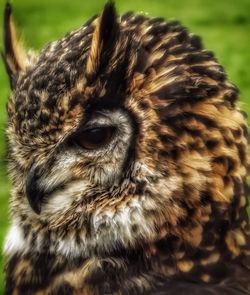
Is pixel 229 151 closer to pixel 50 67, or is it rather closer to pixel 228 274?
pixel 228 274

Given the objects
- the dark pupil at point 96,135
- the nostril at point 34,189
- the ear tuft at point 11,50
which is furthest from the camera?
the ear tuft at point 11,50

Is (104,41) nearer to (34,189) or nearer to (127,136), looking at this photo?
(127,136)

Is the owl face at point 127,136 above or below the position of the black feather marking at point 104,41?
below

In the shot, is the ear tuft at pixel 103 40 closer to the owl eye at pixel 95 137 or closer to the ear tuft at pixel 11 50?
the owl eye at pixel 95 137

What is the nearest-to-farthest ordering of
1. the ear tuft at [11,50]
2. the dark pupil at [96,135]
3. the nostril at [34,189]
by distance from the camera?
1. the dark pupil at [96,135]
2. the nostril at [34,189]
3. the ear tuft at [11,50]

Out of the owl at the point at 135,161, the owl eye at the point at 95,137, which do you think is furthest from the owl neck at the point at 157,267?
the owl eye at the point at 95,137

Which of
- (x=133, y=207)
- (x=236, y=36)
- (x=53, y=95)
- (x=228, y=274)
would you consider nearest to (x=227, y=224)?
(x=228, y=274)

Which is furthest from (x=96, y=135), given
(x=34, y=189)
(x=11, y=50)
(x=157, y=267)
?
(x=11, y=50)
